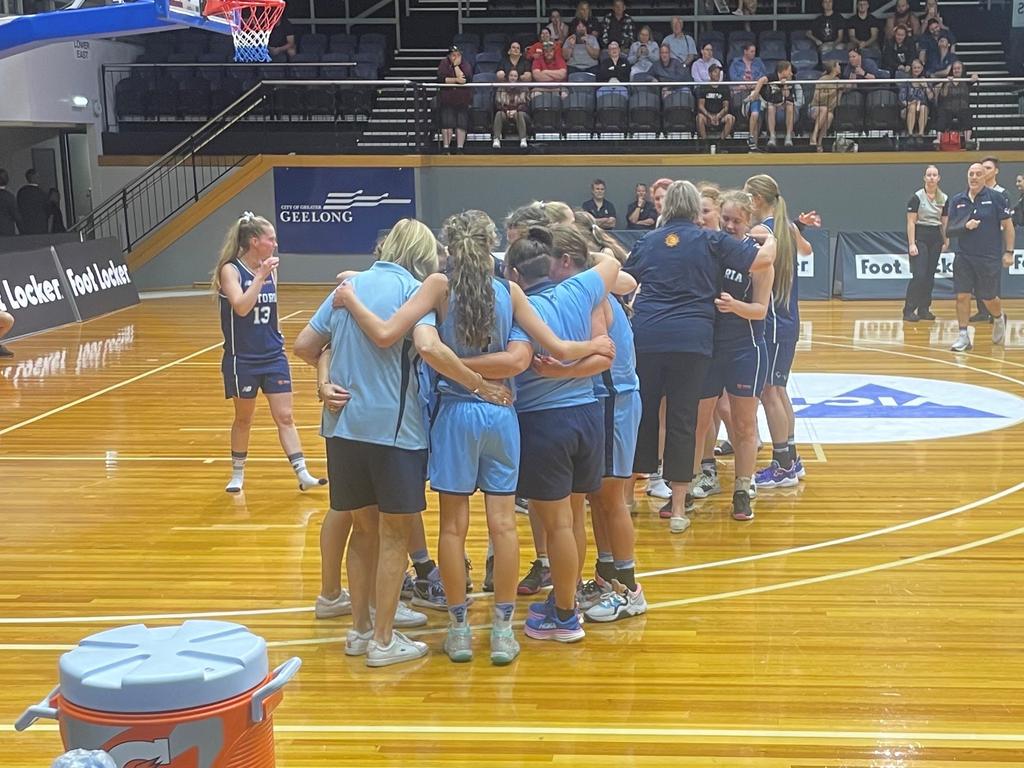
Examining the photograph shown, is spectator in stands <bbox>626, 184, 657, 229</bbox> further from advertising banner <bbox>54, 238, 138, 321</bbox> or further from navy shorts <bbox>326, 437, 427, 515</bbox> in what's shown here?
navy shorts <bbox>326, 437, 427, 515</bbox>

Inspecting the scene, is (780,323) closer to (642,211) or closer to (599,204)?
(642,211)

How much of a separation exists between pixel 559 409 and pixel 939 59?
16845mm

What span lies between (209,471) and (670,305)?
3.75 m

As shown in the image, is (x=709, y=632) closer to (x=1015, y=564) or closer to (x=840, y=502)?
(x=1015, y=564)

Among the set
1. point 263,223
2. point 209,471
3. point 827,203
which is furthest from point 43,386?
point 827,203

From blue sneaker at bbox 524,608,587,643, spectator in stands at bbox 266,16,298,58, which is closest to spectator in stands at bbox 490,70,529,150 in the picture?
spectator in stands at bbox 266,16,298,58

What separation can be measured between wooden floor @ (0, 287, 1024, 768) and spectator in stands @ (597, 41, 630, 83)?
1178 cm

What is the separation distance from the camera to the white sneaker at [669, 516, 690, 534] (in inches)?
261

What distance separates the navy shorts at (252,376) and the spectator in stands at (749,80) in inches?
500

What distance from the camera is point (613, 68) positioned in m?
19.6

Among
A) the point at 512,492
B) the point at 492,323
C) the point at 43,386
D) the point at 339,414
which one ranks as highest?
the point at 492,323

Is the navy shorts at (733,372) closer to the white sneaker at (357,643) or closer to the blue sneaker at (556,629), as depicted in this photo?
the blue sneaker at (556,629)

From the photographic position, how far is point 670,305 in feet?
20.2

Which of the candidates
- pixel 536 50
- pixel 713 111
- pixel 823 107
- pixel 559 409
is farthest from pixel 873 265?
pixel 559 409
